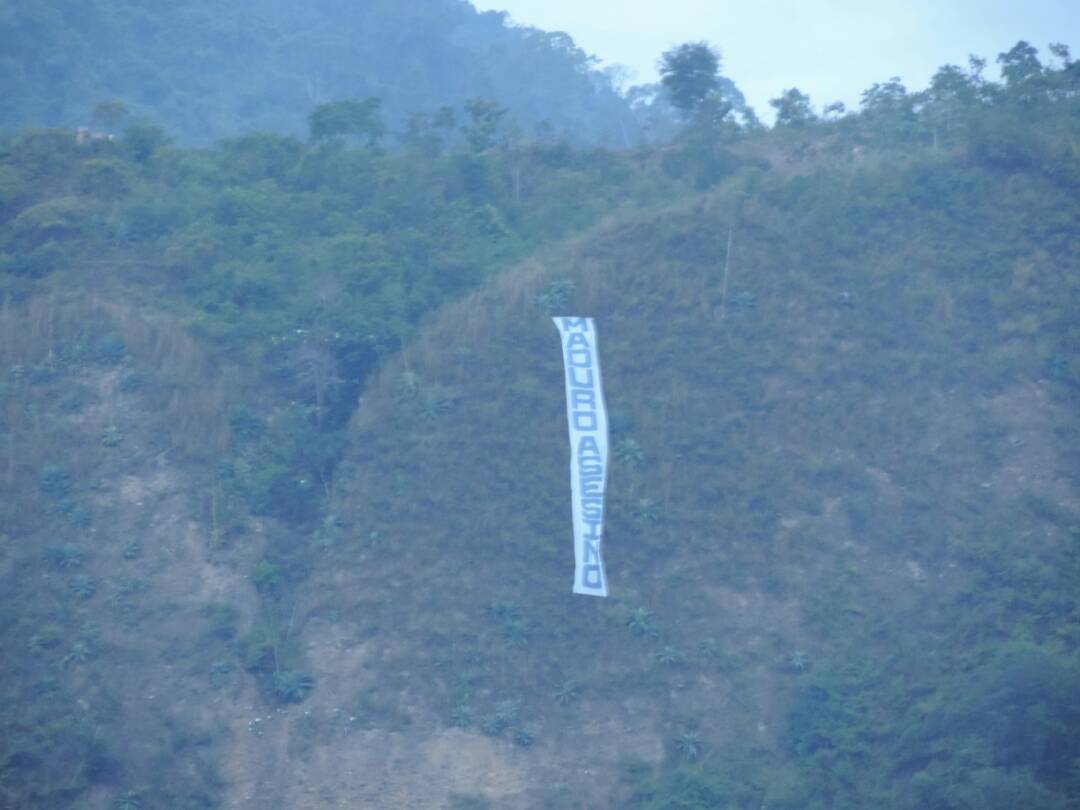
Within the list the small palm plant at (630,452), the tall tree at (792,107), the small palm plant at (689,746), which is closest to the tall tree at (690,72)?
the tall tree at (792,107)

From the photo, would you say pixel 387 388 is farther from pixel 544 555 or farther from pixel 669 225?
pixel 669 225

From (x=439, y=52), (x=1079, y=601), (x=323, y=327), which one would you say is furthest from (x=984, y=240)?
(x=439, y=52)

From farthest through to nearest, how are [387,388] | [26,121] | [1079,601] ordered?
[26,121], [387,388], [1079,601]

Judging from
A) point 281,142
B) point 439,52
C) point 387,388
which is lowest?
point 387,388

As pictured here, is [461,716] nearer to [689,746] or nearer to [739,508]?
[689,746]

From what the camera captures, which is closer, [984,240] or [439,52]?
[984,240]

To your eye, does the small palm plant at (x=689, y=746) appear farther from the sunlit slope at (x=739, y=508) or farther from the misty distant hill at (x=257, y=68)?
the misty distant hill at (x=257, y=68)
